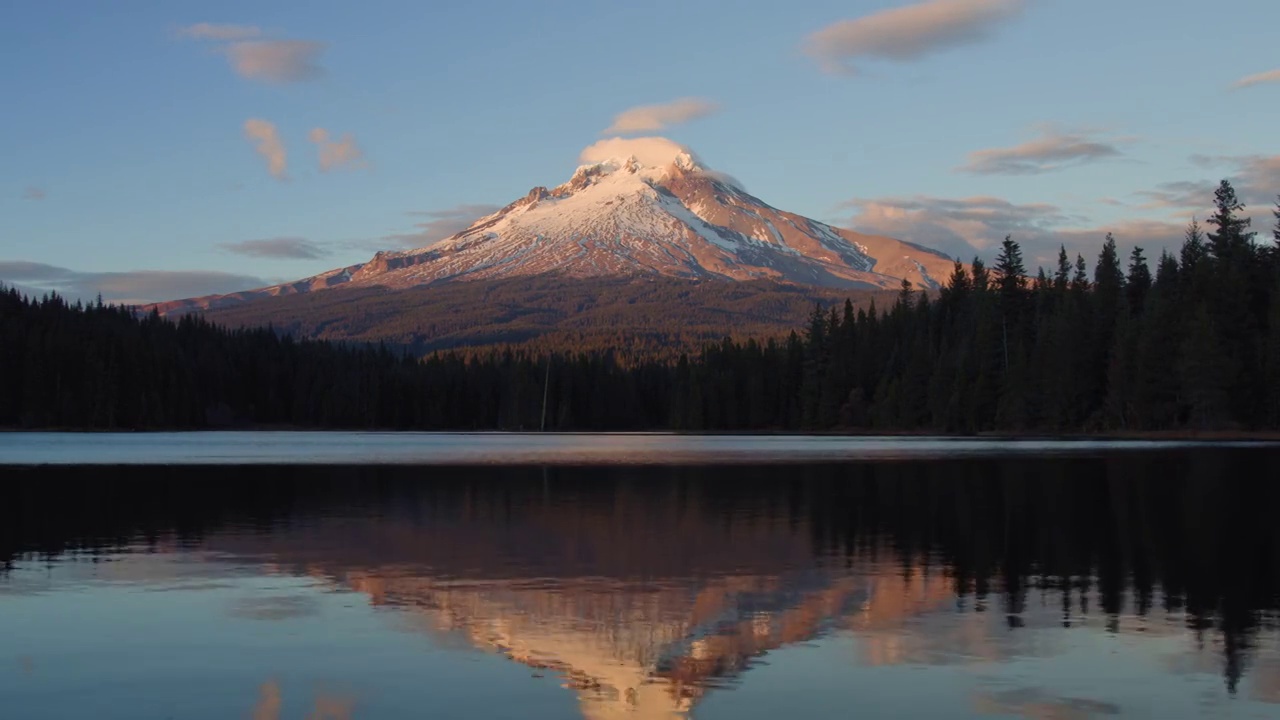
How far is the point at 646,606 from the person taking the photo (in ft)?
70.9

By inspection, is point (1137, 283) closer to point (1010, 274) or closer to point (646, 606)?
point (1010, 274)

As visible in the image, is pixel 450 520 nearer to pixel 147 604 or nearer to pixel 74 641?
pixel 147 604

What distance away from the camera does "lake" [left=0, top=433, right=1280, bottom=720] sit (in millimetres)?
15359

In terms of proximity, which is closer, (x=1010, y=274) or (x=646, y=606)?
(x=646, y=606)

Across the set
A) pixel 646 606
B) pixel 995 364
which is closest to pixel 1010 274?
pixel 995 364

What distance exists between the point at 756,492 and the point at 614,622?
29.3m

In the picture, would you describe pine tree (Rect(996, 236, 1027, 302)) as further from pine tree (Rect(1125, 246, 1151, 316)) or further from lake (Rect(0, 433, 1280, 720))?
A: lake (Rect(0, 433, 1280, 720))

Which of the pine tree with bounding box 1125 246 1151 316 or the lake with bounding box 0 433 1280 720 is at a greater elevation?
the pine tree with bounding box 1125 246 1151 316

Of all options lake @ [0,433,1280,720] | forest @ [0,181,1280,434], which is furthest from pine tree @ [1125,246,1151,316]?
lake @ [0,433,1280,720]

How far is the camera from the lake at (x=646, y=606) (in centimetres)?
1536

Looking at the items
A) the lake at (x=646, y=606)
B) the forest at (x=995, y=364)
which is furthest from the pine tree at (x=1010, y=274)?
the lake at (x=646, y=606)

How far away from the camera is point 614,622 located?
65.9 ft

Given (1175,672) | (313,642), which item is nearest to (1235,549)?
(1175,672)

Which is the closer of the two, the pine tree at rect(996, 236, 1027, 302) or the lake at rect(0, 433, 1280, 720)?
the lake at rect(0, 433, 1280, 720)
